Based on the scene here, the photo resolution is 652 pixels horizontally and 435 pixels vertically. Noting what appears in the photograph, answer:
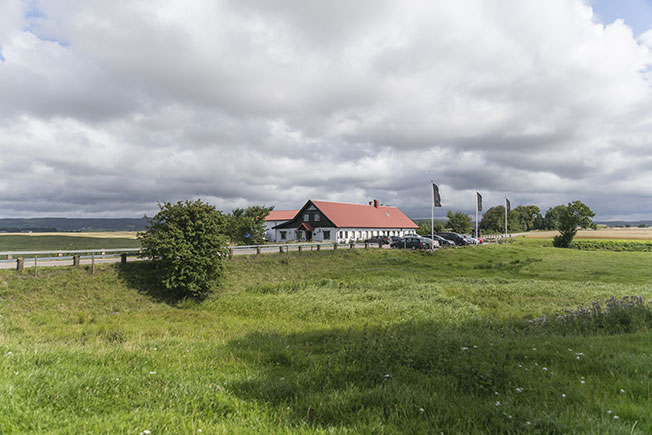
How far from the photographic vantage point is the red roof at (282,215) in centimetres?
8007

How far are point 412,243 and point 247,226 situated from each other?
24.9 metres

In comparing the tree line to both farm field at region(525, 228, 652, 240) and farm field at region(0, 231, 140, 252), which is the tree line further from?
farm field at region(0, 231, 140, 252)

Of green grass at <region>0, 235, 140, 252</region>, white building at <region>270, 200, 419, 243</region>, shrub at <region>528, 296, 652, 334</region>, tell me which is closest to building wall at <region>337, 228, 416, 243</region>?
white building at <region>270, 200, 419, 243</region>

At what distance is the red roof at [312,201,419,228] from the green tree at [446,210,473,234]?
7.37 m

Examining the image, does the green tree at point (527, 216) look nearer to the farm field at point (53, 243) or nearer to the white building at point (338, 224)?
the white building at point (338, 224)

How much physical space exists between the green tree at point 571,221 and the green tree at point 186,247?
57.3 metres

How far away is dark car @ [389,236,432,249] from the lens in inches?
1736

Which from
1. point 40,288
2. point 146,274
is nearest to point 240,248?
point 146,274

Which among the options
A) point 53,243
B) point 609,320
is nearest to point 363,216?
point 53,243

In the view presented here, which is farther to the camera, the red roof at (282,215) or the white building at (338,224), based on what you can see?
the red roof at (282,215)

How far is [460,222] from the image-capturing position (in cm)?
7531

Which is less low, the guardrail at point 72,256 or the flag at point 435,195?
the flag at point 435,195

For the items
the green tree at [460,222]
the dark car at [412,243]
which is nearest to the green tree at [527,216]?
the green tree at [460,222]

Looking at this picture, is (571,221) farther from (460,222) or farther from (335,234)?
(335,234)
